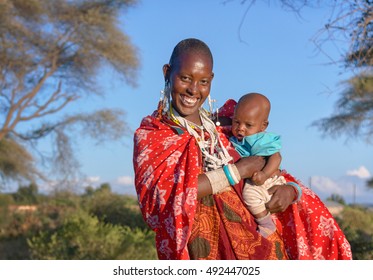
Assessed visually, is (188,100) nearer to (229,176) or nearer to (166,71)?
(166,71)

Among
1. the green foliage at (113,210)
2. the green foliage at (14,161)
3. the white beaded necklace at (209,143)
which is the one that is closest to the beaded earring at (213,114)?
the white beaded necklace at (209,143)

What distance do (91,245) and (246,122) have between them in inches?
262

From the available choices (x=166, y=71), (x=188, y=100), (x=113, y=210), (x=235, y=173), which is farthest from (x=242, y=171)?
(x=113, y=210)

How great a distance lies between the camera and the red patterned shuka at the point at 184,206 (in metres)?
2.27

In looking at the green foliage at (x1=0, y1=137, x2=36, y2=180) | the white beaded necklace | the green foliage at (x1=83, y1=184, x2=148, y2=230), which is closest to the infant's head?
the white beaded necklace

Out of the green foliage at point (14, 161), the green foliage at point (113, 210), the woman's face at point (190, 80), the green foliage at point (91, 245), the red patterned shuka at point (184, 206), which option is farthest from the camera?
the green foliage at point (14, 161)

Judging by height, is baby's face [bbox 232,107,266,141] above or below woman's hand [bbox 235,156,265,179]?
above

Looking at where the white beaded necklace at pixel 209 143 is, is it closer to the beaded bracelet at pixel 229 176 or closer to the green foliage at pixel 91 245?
the beaded bracelet at pixel 229 176

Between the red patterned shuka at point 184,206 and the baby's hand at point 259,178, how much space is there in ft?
0.26

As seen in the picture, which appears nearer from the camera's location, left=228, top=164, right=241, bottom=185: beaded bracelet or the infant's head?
left=228, top=164, right=241, bottom=185: beaded bracelet

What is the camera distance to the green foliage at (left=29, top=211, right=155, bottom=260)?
8570mm

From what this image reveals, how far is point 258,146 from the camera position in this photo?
2479 mm

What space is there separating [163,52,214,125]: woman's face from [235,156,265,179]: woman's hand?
0.30 metres

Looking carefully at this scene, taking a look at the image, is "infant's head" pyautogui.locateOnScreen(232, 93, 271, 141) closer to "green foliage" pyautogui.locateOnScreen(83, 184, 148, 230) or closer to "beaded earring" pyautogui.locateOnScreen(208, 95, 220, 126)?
"beaded earring" pyautogui.locateOnScreen(208, 95, 220, 126)
